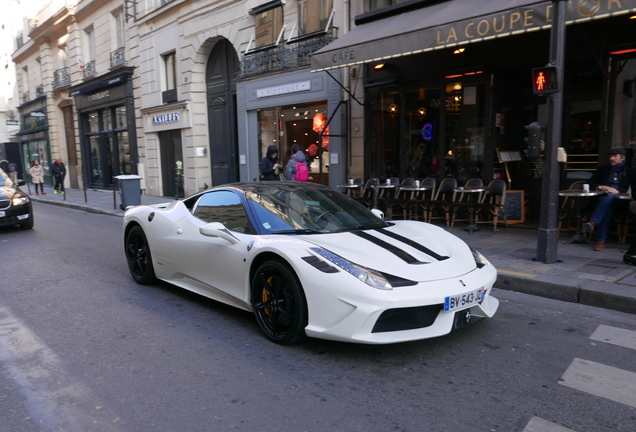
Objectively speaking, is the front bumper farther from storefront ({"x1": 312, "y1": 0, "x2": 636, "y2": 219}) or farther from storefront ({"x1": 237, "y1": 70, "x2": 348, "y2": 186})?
storefront ({"x1": 237, "y1": 70, "x2": 348, "y2": 186})

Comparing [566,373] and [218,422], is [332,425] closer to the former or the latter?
[218,422]

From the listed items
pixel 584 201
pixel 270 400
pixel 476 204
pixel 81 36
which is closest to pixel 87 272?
pixel 270 400

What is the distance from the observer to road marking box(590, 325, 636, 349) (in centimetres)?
407

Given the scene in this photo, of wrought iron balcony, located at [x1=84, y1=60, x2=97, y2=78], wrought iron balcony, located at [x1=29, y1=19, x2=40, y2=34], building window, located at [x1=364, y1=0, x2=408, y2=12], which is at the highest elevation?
wrought iron balcony, located at [x1=29, y1=19, x2=40, y2=34]

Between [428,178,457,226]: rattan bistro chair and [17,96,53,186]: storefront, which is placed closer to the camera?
[428,178,457,226]: rattan bistro chair

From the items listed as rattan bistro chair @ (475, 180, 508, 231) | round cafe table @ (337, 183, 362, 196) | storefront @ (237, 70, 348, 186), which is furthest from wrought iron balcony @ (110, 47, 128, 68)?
rattan bistro chair @ (475, 180, 508, 231)

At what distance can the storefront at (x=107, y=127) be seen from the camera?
20859 mm

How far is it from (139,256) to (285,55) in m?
9.08

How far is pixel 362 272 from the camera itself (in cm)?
356

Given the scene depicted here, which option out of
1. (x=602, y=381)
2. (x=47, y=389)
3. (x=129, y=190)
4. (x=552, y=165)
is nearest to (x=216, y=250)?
(x=47, y=389)

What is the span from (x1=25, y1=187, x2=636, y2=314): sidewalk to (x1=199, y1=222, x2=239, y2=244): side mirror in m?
3.47

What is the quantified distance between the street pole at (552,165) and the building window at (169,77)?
587 inches

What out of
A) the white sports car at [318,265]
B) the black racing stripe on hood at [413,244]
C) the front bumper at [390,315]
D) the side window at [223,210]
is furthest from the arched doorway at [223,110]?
the front bumper at [390,315]

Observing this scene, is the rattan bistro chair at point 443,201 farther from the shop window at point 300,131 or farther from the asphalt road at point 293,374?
the asphalt road at point 293,374
